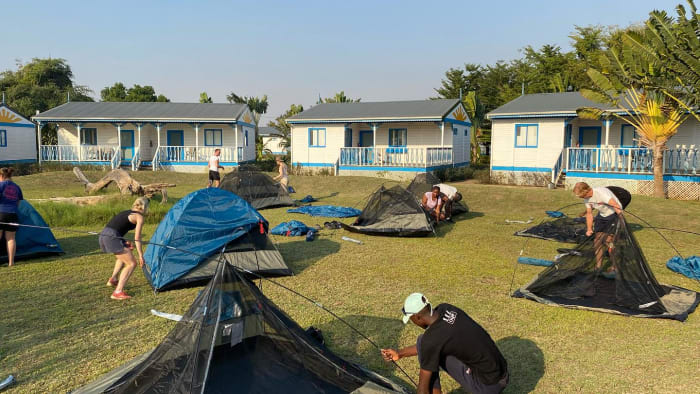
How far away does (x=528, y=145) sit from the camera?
2189 cm

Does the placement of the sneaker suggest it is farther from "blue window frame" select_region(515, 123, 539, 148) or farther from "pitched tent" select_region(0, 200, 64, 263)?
"blue window frame" select_region(515, 123, 539, 148)

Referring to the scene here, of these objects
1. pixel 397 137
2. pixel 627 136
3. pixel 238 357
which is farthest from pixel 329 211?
pixel 627 136

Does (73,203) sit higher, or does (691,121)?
A: (691,121)

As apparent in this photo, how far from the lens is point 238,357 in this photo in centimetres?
411

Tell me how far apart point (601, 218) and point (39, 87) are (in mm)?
45704

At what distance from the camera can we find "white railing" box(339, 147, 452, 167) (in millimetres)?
23406

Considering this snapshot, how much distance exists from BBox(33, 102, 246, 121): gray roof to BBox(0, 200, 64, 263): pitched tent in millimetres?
18812

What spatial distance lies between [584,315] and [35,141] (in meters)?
30.8

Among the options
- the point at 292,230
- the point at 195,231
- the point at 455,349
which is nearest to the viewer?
the point at 455,349

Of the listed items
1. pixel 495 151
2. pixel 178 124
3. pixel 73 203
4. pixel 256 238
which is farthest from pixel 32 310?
pixel 178 124

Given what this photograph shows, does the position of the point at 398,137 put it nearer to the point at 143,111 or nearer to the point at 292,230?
the point at 143,111

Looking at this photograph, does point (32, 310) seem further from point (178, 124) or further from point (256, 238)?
point (178, 124)

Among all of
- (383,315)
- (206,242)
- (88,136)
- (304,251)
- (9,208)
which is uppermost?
(88,136)

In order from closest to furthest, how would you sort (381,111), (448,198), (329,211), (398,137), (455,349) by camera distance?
(455,349) → (448,198) → (329,211) → (381,111) → (398,137)
